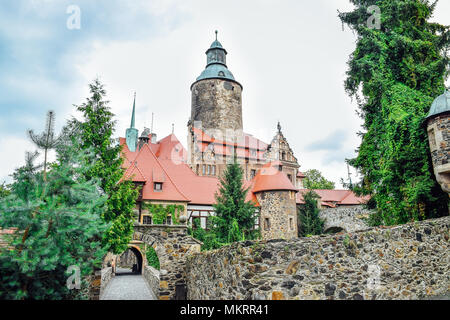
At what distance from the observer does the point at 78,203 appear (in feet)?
15.8

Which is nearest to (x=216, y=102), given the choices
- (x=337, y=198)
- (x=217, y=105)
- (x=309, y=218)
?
(x=217, y=105)

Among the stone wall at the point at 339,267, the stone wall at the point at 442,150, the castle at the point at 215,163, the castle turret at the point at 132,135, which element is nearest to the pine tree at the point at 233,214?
the castle at the point at 215,163

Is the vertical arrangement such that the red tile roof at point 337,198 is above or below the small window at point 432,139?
above

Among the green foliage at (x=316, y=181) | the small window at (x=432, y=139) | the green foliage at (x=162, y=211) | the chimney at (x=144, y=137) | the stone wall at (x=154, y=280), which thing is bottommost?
the stone wall at (x=154, y=280)

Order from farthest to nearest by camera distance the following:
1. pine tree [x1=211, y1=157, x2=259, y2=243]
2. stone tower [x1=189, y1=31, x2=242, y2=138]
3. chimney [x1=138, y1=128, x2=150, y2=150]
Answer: chimney [x1=138, y1=128, x2=150, y2=150] → stone tower [x1=189, y1=31, x2=242, y2=138] → pine tree [x1=211, y1=157, x2=259, y2=243]

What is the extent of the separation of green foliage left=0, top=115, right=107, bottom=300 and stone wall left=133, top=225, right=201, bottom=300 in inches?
238

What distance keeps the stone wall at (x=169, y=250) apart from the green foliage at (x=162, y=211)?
399 inches

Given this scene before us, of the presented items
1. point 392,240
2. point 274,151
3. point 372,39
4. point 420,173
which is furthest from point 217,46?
point 392,240

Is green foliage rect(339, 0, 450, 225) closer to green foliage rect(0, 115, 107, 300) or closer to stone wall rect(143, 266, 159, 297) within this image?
stone wall rect(143, 266, 159, 297)

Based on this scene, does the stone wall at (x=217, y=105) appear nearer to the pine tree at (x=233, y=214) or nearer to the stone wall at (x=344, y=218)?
the stone wall at (x=344, y=218)

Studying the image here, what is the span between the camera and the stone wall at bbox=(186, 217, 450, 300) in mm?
5203

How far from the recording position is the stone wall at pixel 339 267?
520 centimetres

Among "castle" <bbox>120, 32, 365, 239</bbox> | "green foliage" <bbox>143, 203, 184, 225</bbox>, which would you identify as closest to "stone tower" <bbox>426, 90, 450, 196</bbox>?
"castle" <bbox>120, 32, 365, 239</bbox>
